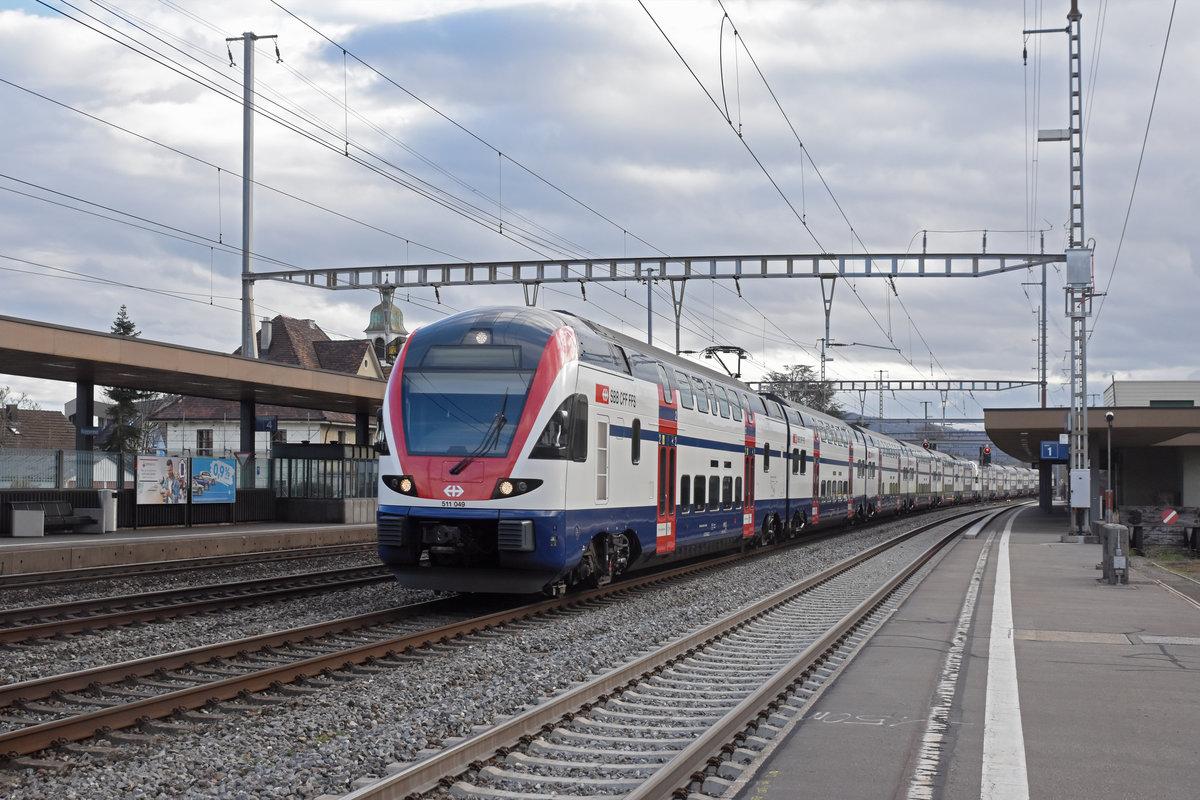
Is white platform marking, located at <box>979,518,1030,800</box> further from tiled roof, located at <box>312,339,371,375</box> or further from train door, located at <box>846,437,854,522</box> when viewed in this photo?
tiled roof, located at <box>312,339,371,375</box>

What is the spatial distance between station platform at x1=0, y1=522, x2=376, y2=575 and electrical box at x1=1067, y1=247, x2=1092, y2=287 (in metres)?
17.6

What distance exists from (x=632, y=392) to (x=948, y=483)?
5594 cm

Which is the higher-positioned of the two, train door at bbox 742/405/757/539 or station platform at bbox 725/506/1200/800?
train door at bbox 742/405/757/539

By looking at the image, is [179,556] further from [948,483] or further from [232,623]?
[948,483]

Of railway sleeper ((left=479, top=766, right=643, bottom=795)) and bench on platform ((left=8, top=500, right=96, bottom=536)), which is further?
bench on platform ((left=8, top=500, right=96, bottom=536))

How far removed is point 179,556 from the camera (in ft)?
73.0

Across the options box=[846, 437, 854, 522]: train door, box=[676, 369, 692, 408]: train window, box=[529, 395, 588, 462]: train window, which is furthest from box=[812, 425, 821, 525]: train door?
box=[529, 395, 588, 462]: train window

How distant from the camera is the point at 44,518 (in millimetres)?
23578

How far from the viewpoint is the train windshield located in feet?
42.4

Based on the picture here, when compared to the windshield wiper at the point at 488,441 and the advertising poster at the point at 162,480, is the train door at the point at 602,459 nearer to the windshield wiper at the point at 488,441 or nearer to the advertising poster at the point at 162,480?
the windshield wiper at the point at 488,441

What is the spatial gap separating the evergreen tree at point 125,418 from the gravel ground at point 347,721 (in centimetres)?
5522

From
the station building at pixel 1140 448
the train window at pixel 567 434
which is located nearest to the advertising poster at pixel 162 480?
the train window at pixel 567 434

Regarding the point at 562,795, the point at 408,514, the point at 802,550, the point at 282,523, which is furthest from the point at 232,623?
the point at 282,523

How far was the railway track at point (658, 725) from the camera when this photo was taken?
6035 mm
